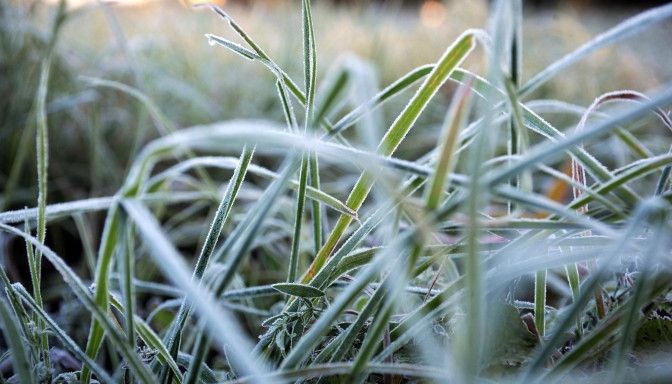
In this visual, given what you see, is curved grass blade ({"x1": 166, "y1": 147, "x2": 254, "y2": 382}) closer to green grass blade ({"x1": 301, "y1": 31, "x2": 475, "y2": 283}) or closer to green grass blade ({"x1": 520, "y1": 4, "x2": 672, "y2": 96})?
green grass blade ({"x1": 301, "y1": 31, "x2": 475, "y2": 283})

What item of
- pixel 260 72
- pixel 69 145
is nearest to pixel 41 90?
pixel 69 145

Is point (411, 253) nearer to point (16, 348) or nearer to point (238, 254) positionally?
point (238, 254)

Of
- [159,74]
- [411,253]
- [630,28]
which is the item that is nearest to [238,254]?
[411,253]

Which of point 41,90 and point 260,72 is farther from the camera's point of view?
point 260,72

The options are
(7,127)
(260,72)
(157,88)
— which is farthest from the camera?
(260,72)

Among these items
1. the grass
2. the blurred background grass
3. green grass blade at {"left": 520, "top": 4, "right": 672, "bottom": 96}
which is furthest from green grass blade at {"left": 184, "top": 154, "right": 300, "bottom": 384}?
the blurred background grass

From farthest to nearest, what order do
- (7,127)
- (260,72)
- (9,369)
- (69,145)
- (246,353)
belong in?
(260,72), (69,145), (7,127), (9,369), (246,353)

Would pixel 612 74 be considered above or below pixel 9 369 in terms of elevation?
above

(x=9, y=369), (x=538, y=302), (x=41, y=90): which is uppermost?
(x=41, y=90)

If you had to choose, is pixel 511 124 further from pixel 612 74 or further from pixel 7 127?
pixel 612 74

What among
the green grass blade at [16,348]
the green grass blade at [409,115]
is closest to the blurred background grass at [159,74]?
the green grass blade at [409,115]
